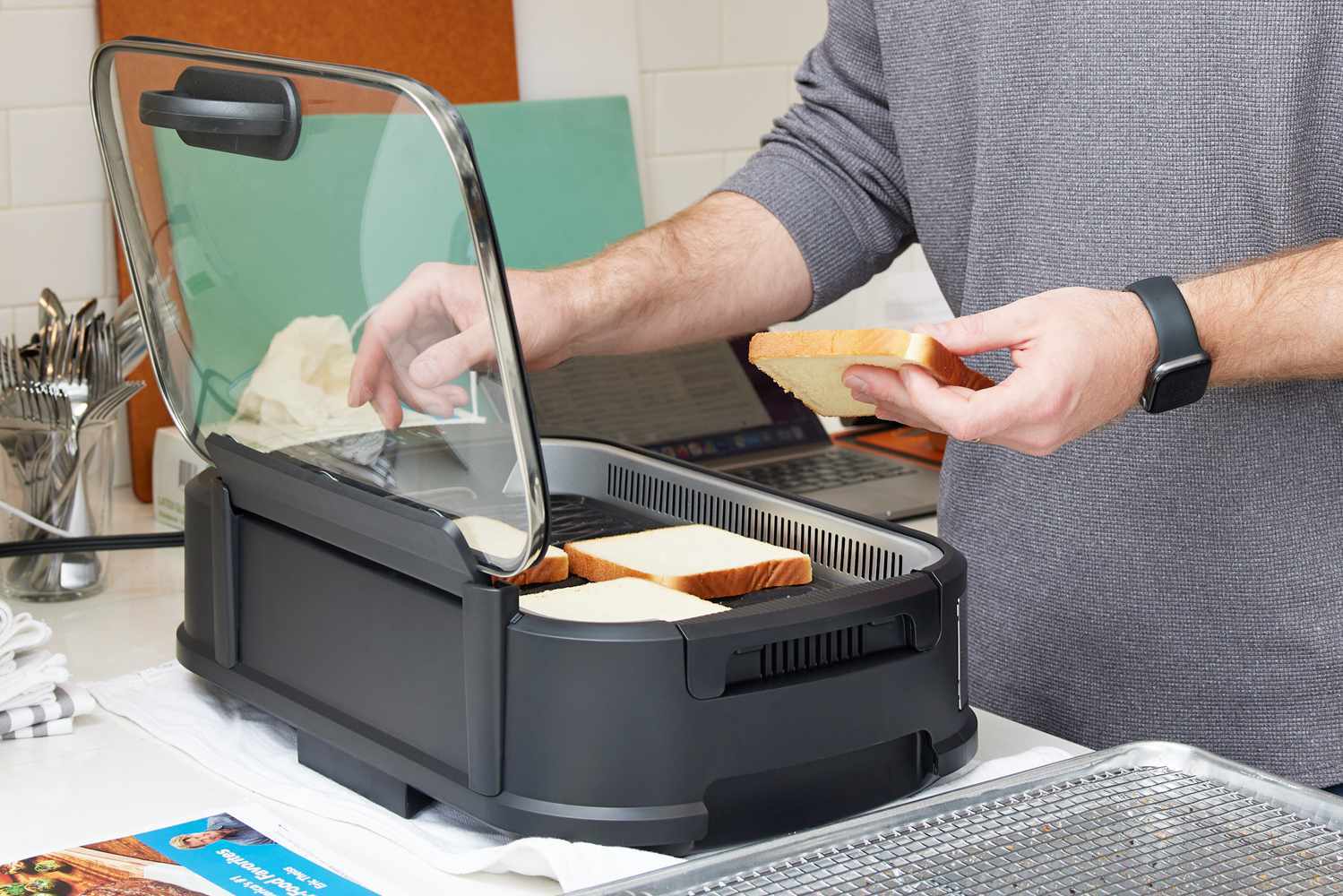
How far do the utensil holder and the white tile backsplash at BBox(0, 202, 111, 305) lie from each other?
44cm

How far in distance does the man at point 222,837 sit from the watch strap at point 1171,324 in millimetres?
623

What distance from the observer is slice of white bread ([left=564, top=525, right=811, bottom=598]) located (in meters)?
0.98

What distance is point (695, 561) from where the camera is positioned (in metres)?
1.01

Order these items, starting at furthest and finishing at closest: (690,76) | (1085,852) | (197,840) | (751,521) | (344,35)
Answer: (690,76)
(344,35)
(751,521)
(197,840)
(1085,852)

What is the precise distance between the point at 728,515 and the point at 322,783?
1.11 feet

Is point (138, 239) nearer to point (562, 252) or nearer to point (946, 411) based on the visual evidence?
point (946, 411)

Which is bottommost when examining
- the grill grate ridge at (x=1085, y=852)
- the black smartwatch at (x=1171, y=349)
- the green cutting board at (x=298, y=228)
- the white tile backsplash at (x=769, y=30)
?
the grill grate ridge at (x=1085, y=852)

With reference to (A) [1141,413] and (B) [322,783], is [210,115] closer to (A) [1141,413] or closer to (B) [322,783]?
(B) [322,783]

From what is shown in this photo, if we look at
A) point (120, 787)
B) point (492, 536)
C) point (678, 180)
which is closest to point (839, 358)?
point (492, 536)

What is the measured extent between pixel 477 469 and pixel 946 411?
0.93ft

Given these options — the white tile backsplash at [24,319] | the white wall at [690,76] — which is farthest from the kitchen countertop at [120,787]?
the white wall at [690,76]

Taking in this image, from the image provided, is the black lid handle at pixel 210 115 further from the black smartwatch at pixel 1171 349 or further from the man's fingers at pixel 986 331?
the black smartwatch at pixel 1171 349

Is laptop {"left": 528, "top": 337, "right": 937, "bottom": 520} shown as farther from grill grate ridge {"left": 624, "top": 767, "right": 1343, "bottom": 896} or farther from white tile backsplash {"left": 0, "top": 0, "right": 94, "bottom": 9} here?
grill grate ridge {"left": 624, "top": 767, "right": 1343, "bottom": 896}

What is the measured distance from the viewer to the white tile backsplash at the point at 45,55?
70.7 inches
